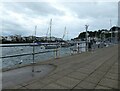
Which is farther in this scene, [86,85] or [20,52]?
[20,52]

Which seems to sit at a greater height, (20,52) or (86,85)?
(20,52)

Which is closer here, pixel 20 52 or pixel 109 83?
pixel 109 83

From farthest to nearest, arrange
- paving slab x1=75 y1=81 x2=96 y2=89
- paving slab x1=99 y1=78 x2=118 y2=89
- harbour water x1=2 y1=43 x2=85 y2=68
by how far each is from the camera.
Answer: harbour water x1=2 y1=43 x2=85 y2=68
paving slab x1=99 y1=78 x2=118 y2=89
paving slab x1=75 y1=81 x2=96 y2=89

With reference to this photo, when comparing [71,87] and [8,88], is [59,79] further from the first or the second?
[8,88]

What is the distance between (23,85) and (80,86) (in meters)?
1.44

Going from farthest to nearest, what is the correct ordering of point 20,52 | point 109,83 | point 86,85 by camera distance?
point 20,52
point 109,83
point 86,85

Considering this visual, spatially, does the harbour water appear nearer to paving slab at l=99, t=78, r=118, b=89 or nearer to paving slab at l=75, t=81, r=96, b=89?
paving slab at l=75, t=81, r=96, b=89

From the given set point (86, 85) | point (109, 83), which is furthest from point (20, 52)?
point (109, 83)

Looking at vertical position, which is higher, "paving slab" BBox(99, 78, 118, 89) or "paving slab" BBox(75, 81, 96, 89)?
"paving slab" BBox(75, 81, 96, 89)

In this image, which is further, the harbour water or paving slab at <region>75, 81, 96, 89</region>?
the harbour water

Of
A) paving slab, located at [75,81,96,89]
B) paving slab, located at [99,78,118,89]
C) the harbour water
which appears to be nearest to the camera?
paving slab, located at [75,81,96,89]

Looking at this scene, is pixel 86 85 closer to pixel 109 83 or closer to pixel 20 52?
pixel 109 83

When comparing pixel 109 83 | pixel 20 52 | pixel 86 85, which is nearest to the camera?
pixel 86 85

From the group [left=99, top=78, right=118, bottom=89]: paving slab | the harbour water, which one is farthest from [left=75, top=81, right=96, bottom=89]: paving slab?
the harbour water
